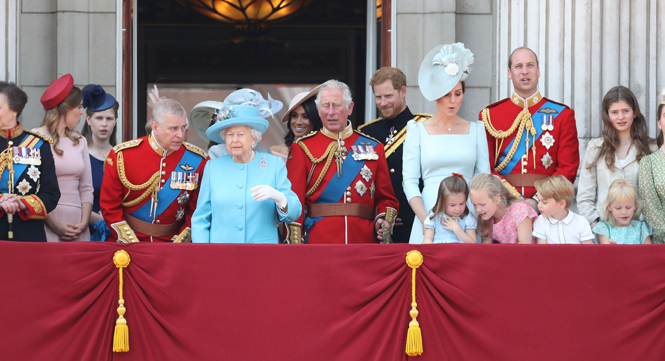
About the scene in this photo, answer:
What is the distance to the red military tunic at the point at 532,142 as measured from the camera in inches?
191

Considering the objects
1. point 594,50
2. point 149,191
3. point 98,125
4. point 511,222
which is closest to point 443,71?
point 511,222

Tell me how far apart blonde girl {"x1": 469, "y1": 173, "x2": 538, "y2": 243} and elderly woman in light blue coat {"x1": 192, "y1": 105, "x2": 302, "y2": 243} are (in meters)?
0.92

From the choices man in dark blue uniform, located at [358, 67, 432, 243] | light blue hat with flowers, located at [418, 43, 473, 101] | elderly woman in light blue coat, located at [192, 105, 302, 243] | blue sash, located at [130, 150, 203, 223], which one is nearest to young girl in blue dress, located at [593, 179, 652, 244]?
light blue hat with flowers, located at [418, 43, 473, 101]

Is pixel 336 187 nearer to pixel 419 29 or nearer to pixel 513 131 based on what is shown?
pixel 513 131

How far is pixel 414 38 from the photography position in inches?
251

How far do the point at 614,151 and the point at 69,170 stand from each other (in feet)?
10.3

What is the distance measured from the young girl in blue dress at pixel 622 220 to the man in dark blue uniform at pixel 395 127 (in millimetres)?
1140

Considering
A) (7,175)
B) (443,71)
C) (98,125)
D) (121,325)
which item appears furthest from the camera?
(98,125)

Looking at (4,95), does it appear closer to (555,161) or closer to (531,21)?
(555,161)

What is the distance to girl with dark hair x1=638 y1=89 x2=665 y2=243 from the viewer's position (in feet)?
15.2

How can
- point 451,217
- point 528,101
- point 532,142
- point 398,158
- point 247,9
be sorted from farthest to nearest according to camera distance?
1. point 247,9
2. point 398,158
3. point 528,101
4. point 532,142
5. point 451,217

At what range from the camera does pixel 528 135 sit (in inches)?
193

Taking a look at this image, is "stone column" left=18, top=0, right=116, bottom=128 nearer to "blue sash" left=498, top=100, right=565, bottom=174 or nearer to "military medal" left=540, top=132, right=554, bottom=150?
"blue sash" left=498, top=100, right=565, bottom=174

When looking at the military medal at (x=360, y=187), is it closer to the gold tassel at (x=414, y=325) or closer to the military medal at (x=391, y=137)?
the military medal at (x=391, y=137)
